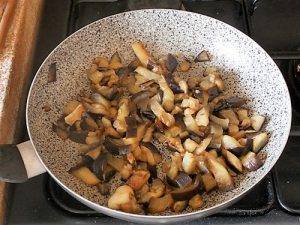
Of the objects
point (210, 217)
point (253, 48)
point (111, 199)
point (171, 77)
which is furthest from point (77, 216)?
point (253, 48)

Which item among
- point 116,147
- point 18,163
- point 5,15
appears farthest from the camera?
point 5,15

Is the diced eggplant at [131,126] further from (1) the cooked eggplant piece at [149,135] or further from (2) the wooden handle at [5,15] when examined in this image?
(2) the wooden handle at [5,15]

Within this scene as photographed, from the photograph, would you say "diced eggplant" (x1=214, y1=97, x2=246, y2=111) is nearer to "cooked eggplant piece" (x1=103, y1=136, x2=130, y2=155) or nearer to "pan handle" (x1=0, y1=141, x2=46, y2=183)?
"cooked eggplant piece" (x1=103, y1=136, x2=130, y2=155)

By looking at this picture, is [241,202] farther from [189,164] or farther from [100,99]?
[100,99]

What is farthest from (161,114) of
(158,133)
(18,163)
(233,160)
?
(18,163)

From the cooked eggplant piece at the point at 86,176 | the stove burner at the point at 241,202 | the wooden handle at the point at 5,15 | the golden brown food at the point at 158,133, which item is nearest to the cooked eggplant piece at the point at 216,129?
the golden brown food at the point at 158,133

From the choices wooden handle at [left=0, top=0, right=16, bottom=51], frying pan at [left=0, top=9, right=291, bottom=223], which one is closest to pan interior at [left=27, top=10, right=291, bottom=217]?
frying pan at [left=0, top=9, right=291, bottom=223]

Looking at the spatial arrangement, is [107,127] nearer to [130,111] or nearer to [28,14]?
[130,111]
